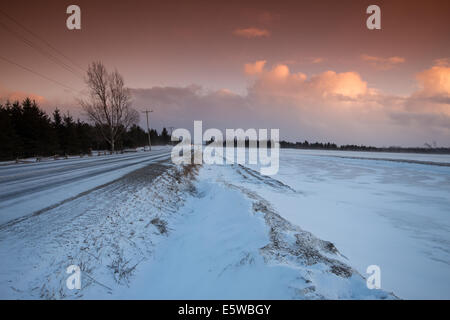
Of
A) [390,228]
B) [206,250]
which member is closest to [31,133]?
[206,250]

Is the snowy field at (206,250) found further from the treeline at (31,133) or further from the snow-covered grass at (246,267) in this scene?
the treeline at (31,133)

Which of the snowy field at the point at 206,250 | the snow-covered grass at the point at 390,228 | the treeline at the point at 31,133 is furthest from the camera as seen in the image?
the treeline at the point at 31,133

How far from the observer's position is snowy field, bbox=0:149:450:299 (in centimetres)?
264

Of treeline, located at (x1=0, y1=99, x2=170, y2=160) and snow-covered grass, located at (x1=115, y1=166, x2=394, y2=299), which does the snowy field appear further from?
treeline, located at (x1=0, y1=99, x2=170, y2=160)

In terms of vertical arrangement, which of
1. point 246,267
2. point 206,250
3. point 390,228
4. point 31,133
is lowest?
point 390,228

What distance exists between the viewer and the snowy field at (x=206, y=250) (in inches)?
104

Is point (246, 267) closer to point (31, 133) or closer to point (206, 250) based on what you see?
point (206, 250)

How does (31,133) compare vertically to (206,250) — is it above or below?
above

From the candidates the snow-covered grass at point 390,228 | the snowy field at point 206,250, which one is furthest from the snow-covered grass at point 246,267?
the snow-covered grass at point 390,228

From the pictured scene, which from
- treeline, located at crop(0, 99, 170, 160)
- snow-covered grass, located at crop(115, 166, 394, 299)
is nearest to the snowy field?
snow-covered grass, located at crop(115, 166, 394, 299)

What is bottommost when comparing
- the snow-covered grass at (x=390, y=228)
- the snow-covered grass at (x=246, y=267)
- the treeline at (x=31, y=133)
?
the snow-covered grass at (x=390, y=228)

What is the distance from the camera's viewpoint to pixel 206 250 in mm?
4195

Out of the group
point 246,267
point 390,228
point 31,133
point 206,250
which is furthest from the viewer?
point 31,133
